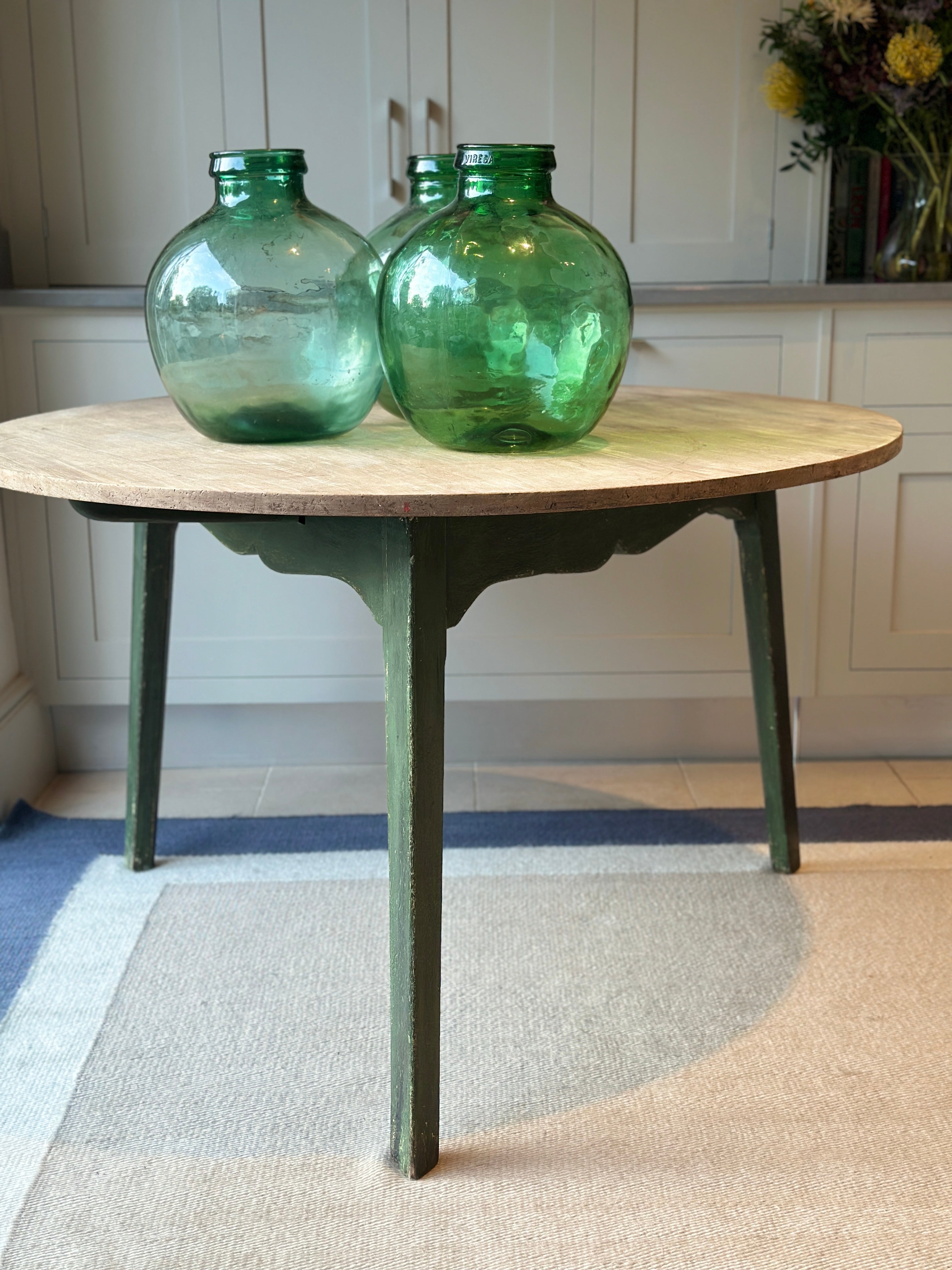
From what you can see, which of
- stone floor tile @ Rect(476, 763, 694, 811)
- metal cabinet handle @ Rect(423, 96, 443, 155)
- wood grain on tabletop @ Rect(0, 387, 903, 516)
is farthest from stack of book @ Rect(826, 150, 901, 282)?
wood grain on tabletop @ Rect(0, 387, 903, 516)

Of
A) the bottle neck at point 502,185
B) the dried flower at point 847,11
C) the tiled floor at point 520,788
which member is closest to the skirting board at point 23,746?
the tiled floor at point 520,788

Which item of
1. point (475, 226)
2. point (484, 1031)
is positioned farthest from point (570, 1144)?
point (475, 226)

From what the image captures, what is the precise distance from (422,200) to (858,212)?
1.36m

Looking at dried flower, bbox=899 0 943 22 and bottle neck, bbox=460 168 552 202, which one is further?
dried flower, bbox=899 0 943 22

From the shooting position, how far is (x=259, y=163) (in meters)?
1.18

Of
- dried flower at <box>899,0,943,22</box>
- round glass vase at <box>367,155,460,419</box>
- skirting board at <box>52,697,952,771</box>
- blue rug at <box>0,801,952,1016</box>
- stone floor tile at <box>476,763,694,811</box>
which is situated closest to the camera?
round glass vase at <box>367,155,460,419</box>

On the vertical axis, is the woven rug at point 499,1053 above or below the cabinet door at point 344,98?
below

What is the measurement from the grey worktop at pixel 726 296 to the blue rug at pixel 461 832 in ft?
2.79

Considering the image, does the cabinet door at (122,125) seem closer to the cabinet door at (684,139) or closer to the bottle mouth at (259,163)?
the cabinet door at (684,139)

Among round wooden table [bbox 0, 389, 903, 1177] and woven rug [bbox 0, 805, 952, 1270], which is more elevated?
round wooden table [bbox 0, 389, 903, 1177]

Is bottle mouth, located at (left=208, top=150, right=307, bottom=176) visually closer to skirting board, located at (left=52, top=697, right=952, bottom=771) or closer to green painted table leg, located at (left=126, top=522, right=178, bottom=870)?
green painted table leg, located at (left=126, top=522, right=178, bottom=870)

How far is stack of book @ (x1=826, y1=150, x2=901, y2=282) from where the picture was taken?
2414 mm

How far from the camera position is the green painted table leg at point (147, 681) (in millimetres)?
1701

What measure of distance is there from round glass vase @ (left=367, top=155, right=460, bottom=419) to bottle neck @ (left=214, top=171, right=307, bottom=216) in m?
0.19
